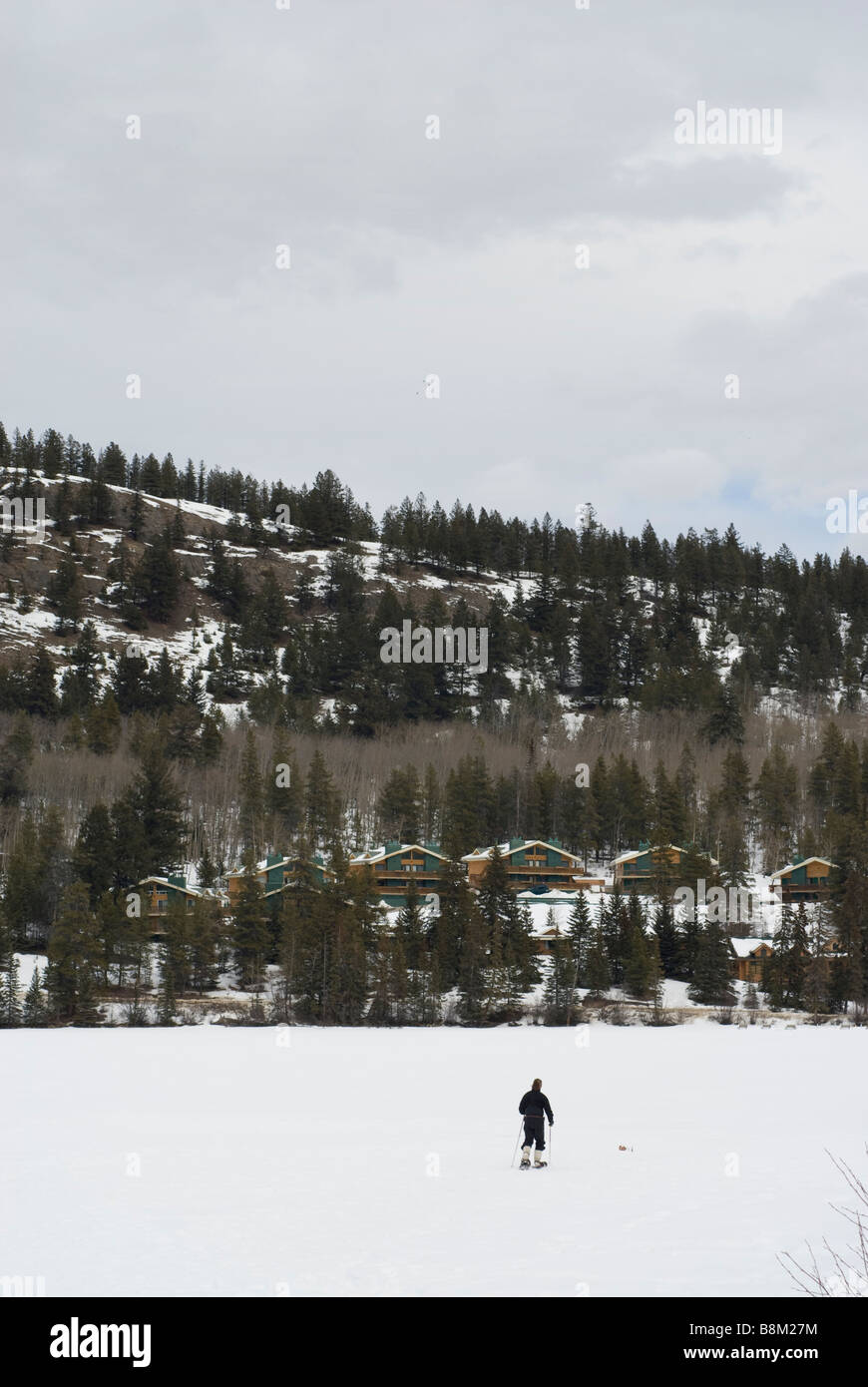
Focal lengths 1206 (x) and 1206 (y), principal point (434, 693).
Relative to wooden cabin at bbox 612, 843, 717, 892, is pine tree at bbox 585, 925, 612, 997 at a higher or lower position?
lower

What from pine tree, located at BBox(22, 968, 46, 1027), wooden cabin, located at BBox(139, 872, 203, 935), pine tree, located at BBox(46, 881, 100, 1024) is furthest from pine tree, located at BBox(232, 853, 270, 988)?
pine tree, located at BBox(22, 968, 46, 1027)

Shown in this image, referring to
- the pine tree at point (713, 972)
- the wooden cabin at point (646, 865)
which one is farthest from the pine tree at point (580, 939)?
the wooden cabin at point (646, 865)

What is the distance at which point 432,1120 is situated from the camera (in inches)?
1081

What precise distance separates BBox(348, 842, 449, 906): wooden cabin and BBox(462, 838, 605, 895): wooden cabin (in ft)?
11.4

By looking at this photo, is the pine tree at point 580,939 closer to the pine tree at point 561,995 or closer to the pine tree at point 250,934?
the pine tree at point 561,995

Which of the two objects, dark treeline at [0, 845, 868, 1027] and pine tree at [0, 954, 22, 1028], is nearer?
pine tree at [0, 954, 22, 1028]

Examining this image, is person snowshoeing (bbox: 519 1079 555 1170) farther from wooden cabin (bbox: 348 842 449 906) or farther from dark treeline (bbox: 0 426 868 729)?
dark treeline (bbox: 0 426 868 729)

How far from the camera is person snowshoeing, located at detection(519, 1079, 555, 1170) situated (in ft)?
64.6

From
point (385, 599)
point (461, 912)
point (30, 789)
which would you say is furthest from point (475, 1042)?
point (385, 599)

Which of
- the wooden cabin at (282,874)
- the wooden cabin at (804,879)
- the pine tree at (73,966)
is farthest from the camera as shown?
the wooden cabin at (804,879)

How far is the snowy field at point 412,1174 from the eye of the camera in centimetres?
1398

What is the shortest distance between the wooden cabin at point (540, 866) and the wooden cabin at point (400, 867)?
11.4 feet

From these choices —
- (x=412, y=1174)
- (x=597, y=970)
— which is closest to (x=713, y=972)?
(x=597, y=970)

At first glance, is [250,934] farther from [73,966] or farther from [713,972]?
[713,972]
